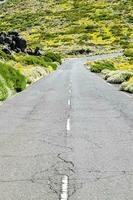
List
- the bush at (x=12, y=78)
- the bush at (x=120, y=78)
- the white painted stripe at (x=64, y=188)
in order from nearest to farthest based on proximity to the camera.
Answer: the white painted stripe at (x=64, y=188), the bush at (x=12, y=78), the bush at (x=120, y=78)

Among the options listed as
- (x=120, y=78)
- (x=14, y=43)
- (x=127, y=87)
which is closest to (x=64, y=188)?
(x=127, y=87)

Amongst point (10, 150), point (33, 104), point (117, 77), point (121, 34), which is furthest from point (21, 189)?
point (121, 34)

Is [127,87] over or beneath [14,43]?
over

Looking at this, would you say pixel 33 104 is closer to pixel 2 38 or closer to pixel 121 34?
pixel 2 38

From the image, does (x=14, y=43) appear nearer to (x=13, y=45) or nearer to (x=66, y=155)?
(x=13, y=45)

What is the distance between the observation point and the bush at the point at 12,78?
37281 mm

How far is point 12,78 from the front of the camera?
1564 inches

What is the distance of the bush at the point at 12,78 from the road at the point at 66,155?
546 inches

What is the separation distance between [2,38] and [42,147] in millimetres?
84570

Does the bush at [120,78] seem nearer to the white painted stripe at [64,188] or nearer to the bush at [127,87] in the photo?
the bush at [127,87]

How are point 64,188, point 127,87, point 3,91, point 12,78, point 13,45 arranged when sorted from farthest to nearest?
point 13,45, point 12,78, point 127,87, point 3,91, point 64,188

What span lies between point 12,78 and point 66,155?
27.8 metres

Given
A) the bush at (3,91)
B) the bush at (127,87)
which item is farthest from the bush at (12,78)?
the bush at (127,87)

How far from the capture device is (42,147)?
45.5 ft
